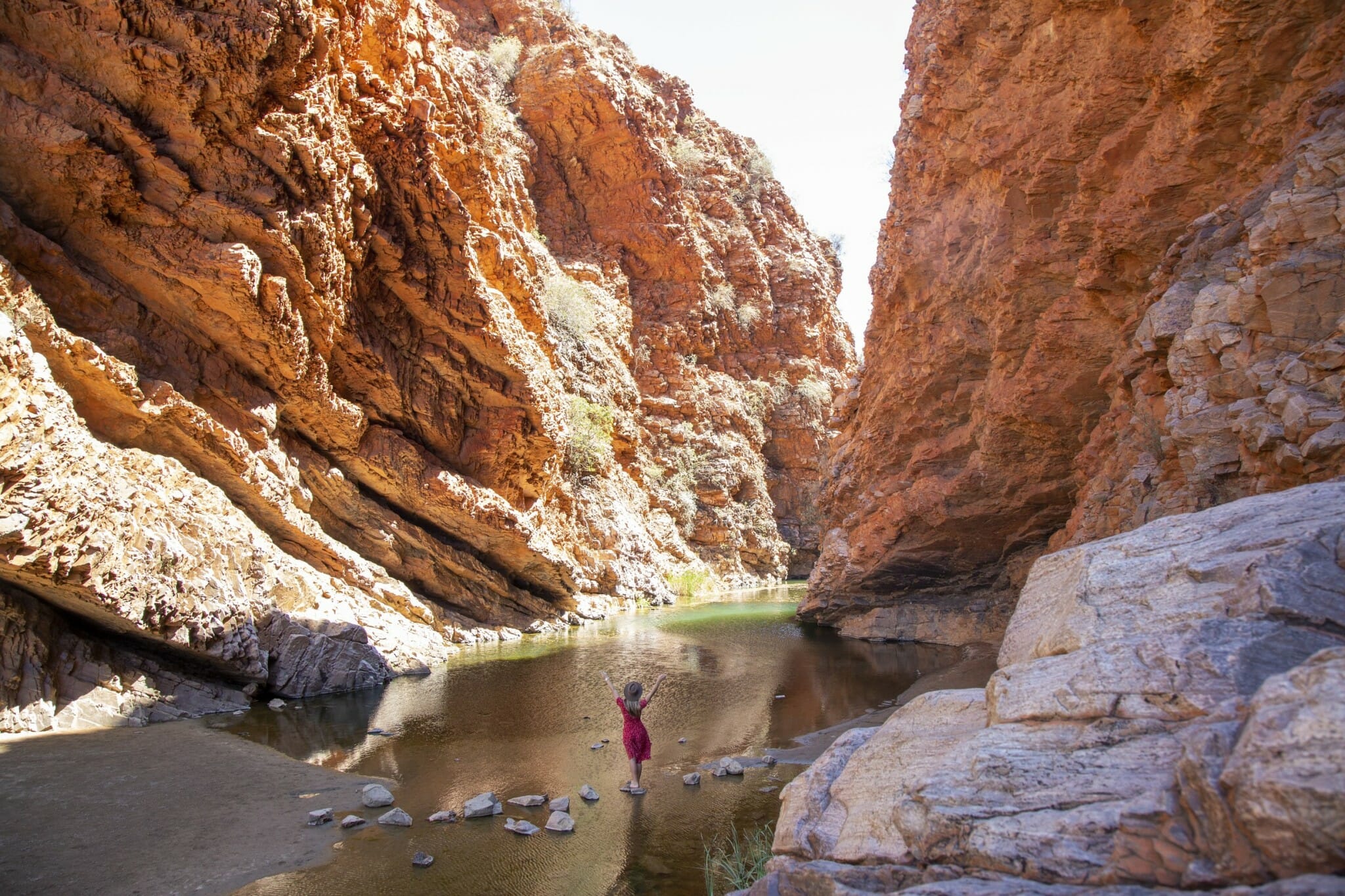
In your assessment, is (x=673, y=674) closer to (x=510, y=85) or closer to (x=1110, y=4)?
(x=1110, y=4)

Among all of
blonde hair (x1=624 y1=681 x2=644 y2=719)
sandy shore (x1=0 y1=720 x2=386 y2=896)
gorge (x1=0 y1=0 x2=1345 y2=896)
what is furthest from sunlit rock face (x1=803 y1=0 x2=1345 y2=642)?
sandy shore (x1=0 y1=720 x2=386 y2=896)

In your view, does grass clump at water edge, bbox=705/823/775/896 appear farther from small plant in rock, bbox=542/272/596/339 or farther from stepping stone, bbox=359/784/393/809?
small plant in rock, bbox=542/272/596/339

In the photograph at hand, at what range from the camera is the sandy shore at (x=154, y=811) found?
570 centimetres

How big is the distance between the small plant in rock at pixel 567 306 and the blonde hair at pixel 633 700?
2918 centimetres

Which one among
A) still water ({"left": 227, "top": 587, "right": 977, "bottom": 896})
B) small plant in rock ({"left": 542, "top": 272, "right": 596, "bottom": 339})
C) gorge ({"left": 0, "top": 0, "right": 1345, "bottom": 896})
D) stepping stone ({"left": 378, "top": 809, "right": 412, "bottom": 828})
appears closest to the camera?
gorge ({"left": 0, "top": 0, "right": 1345, "bottom": 896})

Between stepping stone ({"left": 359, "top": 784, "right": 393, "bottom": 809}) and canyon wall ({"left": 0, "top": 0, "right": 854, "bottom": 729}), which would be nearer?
stepping stone ({"left": 359, "top": 784, "right": 393, "bottom": 809})

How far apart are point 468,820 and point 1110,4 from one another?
1450 centimetres

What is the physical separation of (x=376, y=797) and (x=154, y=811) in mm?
2001

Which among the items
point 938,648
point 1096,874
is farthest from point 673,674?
point 1096,874

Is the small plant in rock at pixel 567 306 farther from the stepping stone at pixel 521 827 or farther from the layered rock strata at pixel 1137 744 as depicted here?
the layered rock strata at pixel 1137 744

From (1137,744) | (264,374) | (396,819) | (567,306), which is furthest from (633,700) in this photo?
(567,306)

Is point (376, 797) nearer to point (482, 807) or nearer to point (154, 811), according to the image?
point (482, 807)

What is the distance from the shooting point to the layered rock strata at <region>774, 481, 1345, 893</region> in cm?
249

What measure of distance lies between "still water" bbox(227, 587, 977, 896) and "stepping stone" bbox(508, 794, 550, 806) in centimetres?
7
